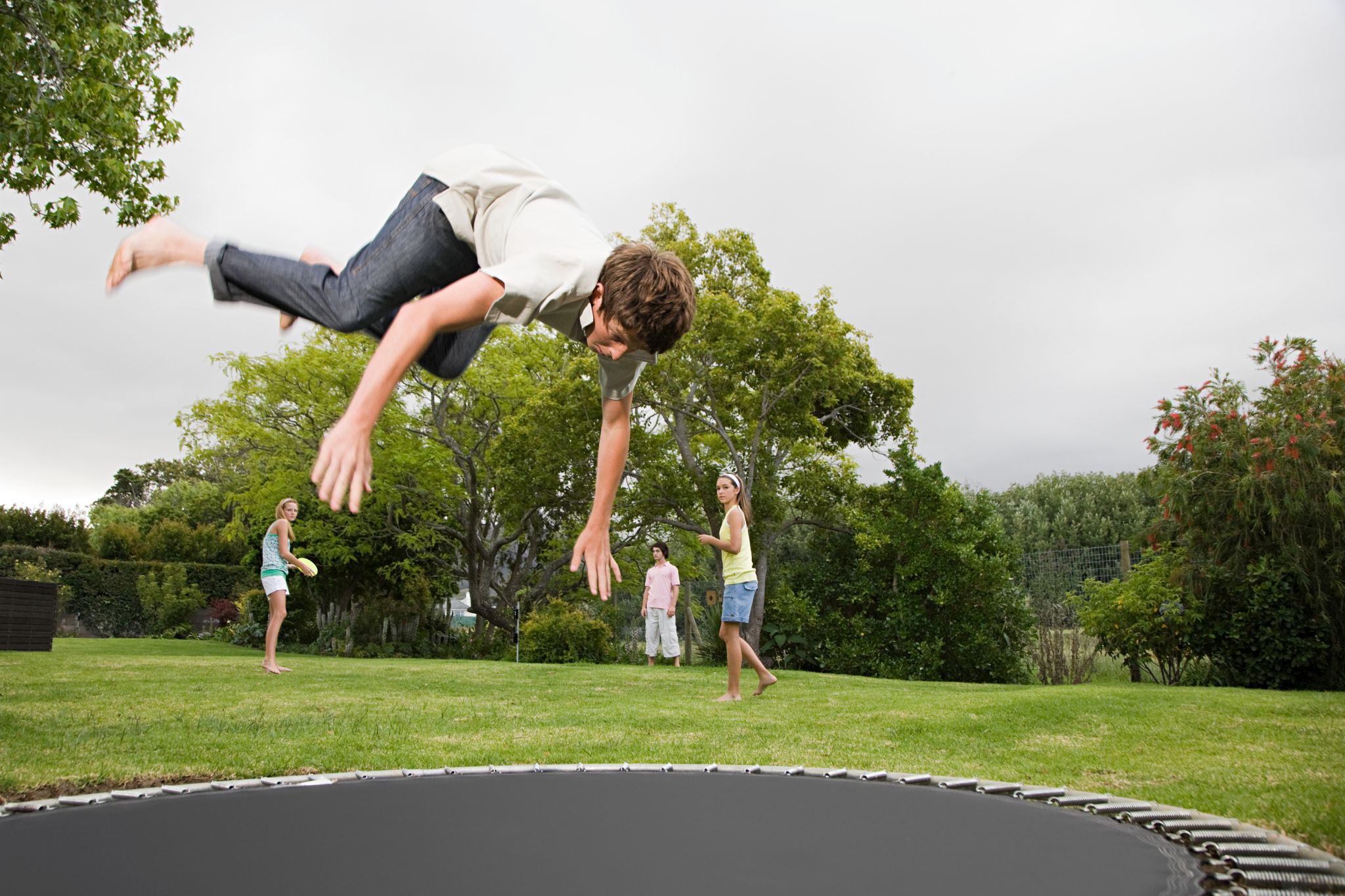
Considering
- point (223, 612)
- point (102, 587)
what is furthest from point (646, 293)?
point (102, 587)

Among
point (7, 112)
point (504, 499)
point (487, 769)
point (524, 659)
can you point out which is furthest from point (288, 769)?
point (504, 499)

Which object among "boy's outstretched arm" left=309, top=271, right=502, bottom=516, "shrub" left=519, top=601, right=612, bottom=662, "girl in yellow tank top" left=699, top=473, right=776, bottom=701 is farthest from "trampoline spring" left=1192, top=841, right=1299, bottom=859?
"shrub" left=519, top=601, right=612, bottom=662

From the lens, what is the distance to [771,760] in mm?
2971

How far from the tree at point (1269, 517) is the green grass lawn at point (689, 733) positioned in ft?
3.74

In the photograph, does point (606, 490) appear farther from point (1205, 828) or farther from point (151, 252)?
point (1205, 828)

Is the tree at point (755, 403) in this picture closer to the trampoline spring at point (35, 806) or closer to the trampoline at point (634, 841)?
the trampoline at point (634, 841)

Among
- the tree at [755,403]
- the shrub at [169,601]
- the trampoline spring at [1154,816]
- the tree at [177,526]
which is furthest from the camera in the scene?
the tree at [177,526]

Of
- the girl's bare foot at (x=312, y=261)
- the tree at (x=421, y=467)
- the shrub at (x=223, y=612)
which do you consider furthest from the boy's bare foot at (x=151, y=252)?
the shrub at (x=223, y=612)

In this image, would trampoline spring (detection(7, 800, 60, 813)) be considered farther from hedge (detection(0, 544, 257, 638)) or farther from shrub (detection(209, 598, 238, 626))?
shrub (detection(209, 598, 238, 626))

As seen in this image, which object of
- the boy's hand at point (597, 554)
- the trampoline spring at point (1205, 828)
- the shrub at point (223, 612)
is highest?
the boy's hand at point (597, 554)

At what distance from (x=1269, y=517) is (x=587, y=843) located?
7.07m

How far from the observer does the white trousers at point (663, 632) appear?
28.5 feet

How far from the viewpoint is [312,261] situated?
187 centimetres

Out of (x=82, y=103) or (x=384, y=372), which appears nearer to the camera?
(x=384, y=372)
